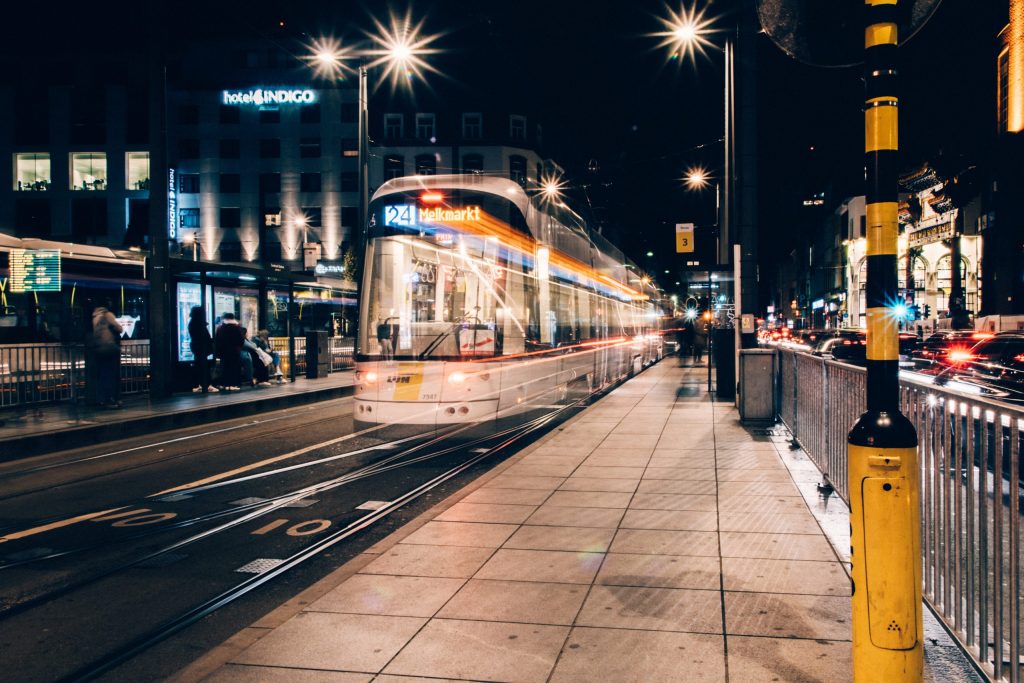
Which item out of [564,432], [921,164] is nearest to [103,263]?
[564,432]

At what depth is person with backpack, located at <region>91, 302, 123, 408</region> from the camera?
14.7m

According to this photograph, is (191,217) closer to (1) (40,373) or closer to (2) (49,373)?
(2) (49,373)

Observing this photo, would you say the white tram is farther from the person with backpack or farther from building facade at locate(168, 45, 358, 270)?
building facade at locate(168, 45, 358, 270)

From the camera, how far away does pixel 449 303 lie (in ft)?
35.8

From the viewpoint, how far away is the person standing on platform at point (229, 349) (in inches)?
730

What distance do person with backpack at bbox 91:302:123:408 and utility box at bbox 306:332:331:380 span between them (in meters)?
8.05

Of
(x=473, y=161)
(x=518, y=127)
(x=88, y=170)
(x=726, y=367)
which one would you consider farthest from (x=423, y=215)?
(x=518, y=127)

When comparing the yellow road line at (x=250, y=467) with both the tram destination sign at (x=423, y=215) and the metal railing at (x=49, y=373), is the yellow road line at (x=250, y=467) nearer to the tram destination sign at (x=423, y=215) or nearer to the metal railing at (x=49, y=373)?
the tram destination sign at (x=423, y=215)

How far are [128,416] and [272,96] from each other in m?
48.4

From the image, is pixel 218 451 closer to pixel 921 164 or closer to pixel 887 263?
pixel 887 263

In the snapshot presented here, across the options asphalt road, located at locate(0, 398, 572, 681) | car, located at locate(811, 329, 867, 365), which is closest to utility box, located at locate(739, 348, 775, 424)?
asphalt road, located at locate(0, 398, 572, 681)

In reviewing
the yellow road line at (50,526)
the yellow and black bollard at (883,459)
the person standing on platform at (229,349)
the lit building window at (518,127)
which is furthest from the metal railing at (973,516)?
the lit building window at (518,127)

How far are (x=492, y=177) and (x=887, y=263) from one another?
8.65 meters

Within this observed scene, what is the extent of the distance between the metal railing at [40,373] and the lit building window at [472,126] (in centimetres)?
5037
